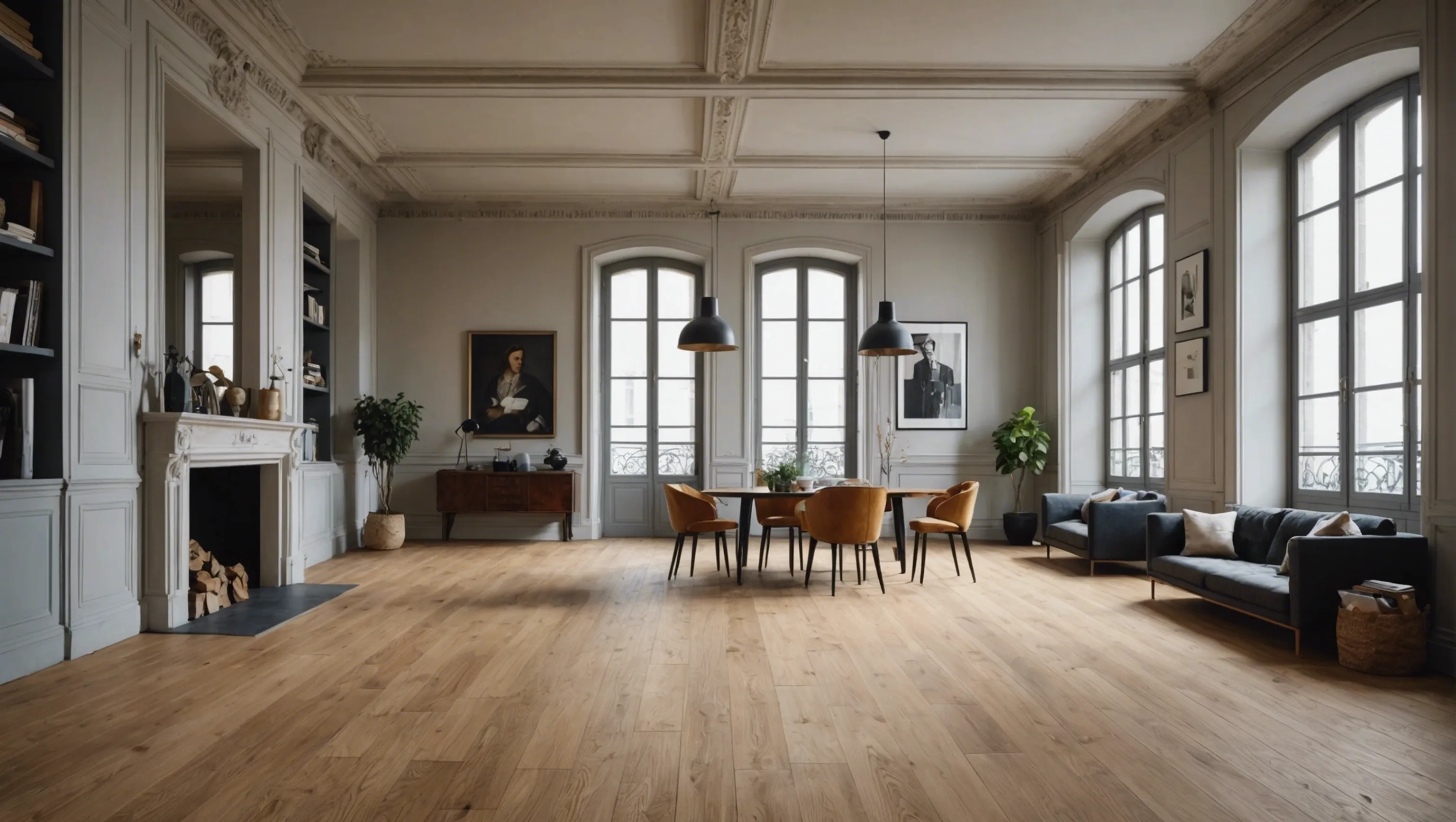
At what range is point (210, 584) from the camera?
18.4 feet

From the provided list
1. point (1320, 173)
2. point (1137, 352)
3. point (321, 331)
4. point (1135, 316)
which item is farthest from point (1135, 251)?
point (321, 331)

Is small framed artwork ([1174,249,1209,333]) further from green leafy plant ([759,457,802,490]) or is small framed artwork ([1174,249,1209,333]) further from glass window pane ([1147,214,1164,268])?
green leafy plant ([759,457,802,490])

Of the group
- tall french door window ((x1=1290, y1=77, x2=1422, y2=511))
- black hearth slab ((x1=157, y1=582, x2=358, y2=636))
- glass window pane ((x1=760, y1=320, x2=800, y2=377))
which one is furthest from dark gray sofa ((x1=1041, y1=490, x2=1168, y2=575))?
black hearth slab ((x1=157, y1=582, x2=358, y2=636))

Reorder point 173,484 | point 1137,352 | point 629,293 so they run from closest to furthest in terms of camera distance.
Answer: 1. point 173,484
2. point 1137,352
3. point 629,293

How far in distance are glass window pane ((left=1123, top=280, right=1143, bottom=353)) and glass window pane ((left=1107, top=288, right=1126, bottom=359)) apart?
0.14 meters

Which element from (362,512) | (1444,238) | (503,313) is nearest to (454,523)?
(362,512)

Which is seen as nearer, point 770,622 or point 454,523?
point 770,622

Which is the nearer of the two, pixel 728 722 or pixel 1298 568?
pixel 728 722

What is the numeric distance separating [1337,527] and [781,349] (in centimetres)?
627

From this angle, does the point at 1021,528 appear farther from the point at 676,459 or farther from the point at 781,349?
the point at 676,459

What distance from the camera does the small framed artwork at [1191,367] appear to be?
6.77 m

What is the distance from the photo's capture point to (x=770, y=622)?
5418mm

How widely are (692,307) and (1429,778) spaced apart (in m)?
8.36

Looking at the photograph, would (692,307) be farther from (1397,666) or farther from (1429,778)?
(1429,778)
